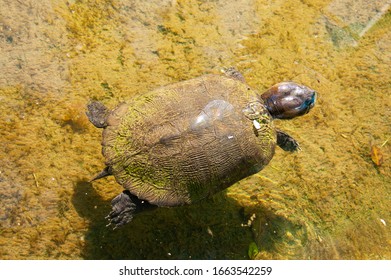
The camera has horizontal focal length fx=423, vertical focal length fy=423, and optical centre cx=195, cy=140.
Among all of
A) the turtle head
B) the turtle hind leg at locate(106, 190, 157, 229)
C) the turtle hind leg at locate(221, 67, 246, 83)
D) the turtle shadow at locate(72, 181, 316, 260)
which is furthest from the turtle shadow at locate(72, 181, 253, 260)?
the turtle hind leg at locate(221, 67, 246, 83)

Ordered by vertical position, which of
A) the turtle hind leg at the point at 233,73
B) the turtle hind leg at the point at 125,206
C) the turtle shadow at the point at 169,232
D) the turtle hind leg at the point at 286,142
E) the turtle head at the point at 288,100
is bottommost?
the turtle shadow at the point at 169,232

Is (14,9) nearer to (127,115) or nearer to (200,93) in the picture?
(127,115)

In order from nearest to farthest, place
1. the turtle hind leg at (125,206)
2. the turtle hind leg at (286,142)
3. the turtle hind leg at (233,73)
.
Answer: the turtle hind leg at (125,206), the turtle hind leg at (286,142), the turtle hind leg at (233,73)

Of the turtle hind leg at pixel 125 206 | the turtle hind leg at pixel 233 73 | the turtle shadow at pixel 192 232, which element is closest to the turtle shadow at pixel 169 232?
the turtle shadow at pixel 192 232

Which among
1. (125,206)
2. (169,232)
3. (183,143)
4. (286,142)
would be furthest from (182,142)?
(286,142)

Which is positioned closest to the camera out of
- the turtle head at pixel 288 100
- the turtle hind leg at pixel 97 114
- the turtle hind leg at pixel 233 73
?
the turtle hind leg at pixel 97 114

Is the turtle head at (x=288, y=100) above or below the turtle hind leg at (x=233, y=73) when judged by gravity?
above

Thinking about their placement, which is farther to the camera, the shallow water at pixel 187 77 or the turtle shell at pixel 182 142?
the shallow water at pixel 187 77

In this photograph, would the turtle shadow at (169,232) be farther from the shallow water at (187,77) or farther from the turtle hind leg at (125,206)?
the turtle hind leg at (125,206)

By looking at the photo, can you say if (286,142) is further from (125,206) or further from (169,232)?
(125,206)
